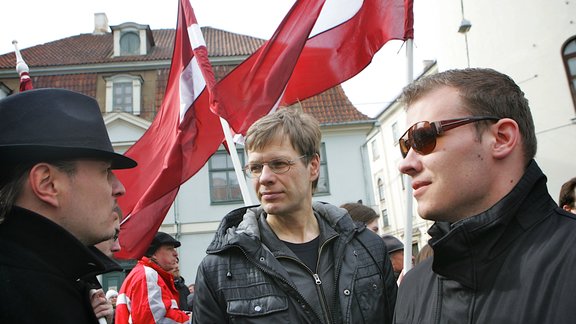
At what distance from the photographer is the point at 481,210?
184 cm

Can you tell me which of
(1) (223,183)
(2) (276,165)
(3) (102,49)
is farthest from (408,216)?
(3) (102,49)

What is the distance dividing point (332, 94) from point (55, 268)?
64.0 feet

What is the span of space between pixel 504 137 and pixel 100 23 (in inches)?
1195

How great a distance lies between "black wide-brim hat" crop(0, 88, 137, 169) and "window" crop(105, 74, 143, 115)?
62.6 ft

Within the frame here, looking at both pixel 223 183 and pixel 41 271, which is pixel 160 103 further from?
pixel 41 271

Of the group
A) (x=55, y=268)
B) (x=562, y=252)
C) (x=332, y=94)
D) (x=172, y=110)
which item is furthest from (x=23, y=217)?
(x=332, y=94)

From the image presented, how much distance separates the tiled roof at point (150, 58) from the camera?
20.1 meters

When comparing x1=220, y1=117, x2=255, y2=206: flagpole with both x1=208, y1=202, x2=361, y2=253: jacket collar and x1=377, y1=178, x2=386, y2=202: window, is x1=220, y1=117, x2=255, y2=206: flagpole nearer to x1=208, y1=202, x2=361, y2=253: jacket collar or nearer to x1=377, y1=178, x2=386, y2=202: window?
x1=208, y1=202, x2=361, y2=253: jacket collar

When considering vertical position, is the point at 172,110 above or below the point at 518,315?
above

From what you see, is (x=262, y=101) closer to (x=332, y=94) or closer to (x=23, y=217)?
(x=23, y=217)

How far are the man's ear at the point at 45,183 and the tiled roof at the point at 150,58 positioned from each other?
56.3 feet

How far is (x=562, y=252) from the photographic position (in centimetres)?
150

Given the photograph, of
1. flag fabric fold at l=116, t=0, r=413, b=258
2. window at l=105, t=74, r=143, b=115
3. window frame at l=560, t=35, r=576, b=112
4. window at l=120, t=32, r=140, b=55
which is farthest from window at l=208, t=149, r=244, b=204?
flag fabric fold at l=116, t=0, r=413, b=258

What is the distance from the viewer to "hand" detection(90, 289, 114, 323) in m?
2.04
